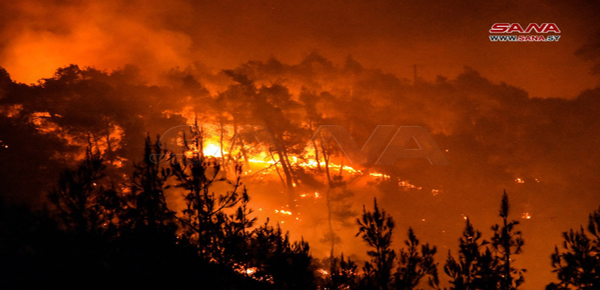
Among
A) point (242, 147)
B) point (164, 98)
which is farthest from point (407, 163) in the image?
point (164, 98)

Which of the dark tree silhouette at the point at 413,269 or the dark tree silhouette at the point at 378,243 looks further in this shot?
the dark tree silhouette at the point at 413,269

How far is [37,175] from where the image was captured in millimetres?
18812

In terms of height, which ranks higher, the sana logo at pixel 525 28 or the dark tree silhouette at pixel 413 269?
the sana logo at pixel 525 28
